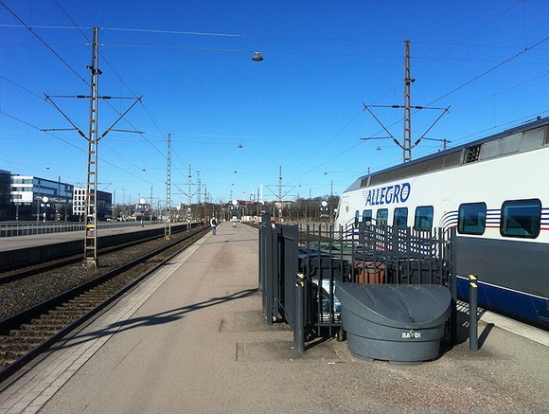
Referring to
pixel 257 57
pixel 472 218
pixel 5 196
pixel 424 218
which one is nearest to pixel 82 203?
pixel 5 196

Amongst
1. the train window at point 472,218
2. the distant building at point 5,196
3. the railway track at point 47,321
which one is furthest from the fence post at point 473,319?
the distant building at point 5,196

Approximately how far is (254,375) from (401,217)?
8.52m

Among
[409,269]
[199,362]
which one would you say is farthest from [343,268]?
[199,362]

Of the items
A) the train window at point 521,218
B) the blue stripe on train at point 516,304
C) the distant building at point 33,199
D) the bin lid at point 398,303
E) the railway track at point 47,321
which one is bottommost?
the railway track at point 47,321

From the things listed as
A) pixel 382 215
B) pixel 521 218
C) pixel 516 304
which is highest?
pixel 382 215

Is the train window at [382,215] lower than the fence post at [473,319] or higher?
higher

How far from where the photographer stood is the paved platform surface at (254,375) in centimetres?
445

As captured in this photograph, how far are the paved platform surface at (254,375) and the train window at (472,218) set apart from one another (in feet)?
5.93

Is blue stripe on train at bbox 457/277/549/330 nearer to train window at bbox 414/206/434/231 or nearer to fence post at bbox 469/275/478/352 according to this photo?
fence post at bbox 469/275/478/352

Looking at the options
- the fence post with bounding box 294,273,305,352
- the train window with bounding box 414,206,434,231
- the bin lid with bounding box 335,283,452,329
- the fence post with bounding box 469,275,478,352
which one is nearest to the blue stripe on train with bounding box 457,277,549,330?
the fence post with bounding box 469,275,478,352

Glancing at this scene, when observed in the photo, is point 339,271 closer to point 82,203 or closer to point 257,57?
point 257,57

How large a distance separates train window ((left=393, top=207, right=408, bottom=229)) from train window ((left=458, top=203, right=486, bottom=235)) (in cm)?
284

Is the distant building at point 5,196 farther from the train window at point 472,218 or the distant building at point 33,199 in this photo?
the train window at point 472,218

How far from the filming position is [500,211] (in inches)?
320
